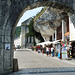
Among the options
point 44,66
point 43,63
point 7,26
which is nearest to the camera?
point 7,26

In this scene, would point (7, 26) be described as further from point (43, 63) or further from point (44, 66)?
point (43, 63)

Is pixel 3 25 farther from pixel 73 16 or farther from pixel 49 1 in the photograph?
pixel 73 16

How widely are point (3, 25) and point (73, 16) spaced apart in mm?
5242

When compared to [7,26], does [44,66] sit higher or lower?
lower

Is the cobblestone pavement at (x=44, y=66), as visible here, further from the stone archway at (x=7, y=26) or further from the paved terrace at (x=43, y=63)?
the stone archway at (x=7, y=26)

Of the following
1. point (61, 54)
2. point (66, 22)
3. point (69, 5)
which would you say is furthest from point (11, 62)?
point (66, 22)

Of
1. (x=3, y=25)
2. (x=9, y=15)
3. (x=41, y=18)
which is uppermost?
(x=41, y=18)

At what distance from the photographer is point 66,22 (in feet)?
74.7

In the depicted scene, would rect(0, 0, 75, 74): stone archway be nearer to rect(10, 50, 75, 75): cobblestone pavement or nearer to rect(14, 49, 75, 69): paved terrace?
rect(10, 50, 75, 75): cobblestone pavement

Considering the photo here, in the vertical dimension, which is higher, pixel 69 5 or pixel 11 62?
pixel 69 5

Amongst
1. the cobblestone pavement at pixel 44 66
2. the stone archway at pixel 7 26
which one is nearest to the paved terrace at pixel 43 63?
the cobblestone pavement at pixel 44 66

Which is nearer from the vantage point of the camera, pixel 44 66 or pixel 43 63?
pixel 44 66

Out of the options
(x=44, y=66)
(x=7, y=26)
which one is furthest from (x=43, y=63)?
(x=7, y=26)

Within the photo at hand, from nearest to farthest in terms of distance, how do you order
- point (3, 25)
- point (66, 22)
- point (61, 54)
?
point (3, 25), point (61, 54), point (66, 22)
